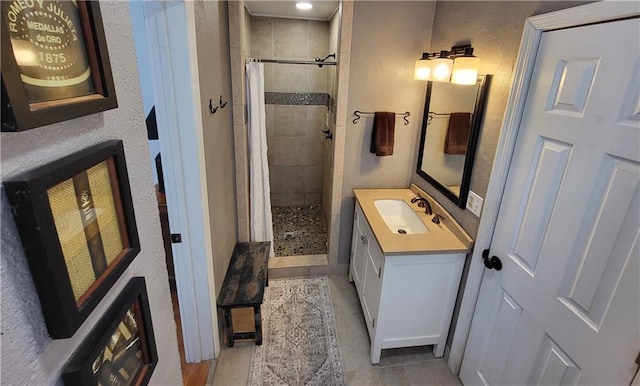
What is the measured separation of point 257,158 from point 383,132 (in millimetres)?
1097

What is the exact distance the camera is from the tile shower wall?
12.2 feet

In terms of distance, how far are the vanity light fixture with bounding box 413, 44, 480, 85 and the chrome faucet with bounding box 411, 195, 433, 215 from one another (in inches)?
34.4

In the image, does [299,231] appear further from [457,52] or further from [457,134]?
[457,52]

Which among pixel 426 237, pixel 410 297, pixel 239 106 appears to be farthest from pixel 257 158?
pixel 410 297

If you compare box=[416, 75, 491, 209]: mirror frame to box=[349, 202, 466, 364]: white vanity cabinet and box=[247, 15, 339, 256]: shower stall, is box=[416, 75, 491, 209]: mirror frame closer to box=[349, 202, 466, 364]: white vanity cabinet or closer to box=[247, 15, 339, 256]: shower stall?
box=[349, 202, 466, 364]: white vanity cabinet

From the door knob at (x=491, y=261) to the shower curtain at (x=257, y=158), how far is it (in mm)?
1831

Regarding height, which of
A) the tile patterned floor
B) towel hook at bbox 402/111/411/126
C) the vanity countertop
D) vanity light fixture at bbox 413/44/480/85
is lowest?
the tile patterned floor

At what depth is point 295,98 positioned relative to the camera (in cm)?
395

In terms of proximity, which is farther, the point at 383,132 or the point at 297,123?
the point at 297,123

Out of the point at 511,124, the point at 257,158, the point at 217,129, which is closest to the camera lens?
the point at 511,124

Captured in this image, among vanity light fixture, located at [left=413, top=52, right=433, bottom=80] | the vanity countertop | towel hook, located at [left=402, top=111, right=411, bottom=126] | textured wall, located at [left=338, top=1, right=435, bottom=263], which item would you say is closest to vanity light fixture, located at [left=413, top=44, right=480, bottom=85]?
vanity light fixture, located at [left=413, top=52, right=433, bottom=80]

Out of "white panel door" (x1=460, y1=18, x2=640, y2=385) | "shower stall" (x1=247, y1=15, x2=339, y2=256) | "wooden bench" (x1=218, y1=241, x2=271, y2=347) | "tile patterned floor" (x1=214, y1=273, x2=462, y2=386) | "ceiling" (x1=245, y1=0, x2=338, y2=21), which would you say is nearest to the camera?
"white panel door" (x1=460, y1=18, x2=640, y2=385)

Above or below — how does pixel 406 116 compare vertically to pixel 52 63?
below

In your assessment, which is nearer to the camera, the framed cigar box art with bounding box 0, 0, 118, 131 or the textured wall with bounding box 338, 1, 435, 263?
the framed cigar box art with bounding box 0, 0, 118, 131
